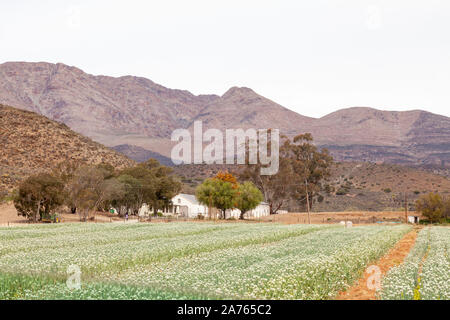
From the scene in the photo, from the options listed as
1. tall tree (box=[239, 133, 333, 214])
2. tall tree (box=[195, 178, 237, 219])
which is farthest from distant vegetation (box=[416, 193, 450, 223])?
tall tree (box=[195, 178, 237, 219])

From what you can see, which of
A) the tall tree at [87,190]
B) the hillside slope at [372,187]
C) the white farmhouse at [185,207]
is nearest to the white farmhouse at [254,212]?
the white farmhouse at [185,207]

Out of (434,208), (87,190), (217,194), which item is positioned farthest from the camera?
(434,208)

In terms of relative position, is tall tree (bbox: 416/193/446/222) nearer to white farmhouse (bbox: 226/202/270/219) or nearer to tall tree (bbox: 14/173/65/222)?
white farmhouse (bbox: 226/202/270/219)

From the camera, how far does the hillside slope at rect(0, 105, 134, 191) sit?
84.9 m

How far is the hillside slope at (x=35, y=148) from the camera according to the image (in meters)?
84.9

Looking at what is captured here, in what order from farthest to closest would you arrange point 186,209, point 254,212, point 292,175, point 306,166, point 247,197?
point 306,166 < point 292,175 < point 254,212 < point 186,209 < point 247,197

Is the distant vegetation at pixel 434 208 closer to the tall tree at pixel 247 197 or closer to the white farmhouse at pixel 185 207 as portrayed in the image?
the tall tree at pixel 247 197

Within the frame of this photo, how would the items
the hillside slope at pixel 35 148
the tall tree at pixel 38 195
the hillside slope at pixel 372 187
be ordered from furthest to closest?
the hillside slope at pixel 372 187, the hillside slope at pixel 35 148, the tall tree at pixel 38 195

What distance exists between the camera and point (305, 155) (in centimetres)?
10025

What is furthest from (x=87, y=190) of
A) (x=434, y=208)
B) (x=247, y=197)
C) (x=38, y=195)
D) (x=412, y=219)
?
(x=434, y=208)

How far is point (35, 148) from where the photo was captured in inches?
3661

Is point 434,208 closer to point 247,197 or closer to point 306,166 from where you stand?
point 306,166
